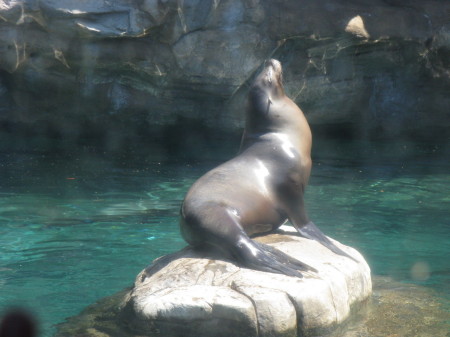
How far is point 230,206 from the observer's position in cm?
416

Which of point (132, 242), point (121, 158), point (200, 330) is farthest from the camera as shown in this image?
point (121, 158)

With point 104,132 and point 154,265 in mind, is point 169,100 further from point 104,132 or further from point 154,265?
point 154,265

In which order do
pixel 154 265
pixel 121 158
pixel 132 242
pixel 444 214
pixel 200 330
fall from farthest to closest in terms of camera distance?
pixel 121 158 → pixel 444 214 → pixel 132 242 → pixel 154 265 → pixel 200 330

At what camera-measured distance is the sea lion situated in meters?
3.81

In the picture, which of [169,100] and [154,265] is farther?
[169,100]

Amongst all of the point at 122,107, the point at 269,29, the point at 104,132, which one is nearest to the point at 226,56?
the point at 269,29

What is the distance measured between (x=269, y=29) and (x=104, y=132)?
3.24 metres

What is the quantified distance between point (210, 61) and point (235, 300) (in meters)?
6.20

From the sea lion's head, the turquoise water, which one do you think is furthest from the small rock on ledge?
the sea lion's head

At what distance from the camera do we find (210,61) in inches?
354

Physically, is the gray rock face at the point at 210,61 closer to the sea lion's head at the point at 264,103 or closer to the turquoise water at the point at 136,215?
the turquoise water at the point at 136,215

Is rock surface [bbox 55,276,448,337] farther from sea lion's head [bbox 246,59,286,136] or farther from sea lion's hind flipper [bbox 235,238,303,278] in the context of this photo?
sea lion's head [bbox 246,59,286,136]

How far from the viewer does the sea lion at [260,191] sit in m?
3.81

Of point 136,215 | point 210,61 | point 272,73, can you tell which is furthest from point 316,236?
point 210,61
